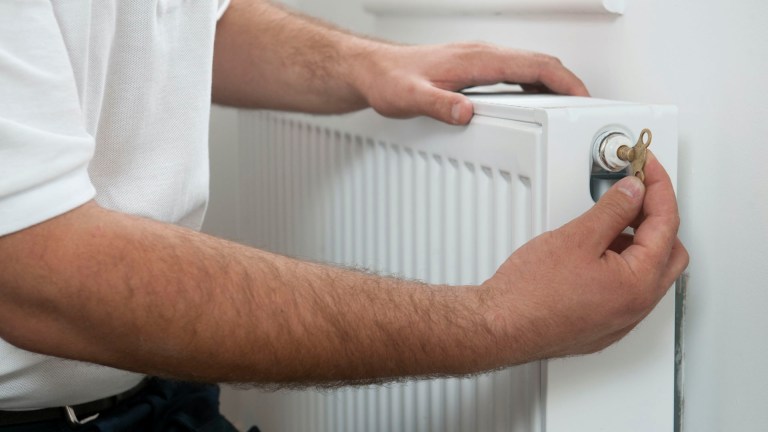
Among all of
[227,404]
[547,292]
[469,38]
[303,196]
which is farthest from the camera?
[227,404]

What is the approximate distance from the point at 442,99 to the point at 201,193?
0.24m

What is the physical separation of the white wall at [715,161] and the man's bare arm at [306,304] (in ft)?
0.35

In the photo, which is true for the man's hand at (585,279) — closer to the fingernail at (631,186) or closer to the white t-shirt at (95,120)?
the fingernail at (631,186)

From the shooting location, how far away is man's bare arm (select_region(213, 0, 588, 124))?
0.83m

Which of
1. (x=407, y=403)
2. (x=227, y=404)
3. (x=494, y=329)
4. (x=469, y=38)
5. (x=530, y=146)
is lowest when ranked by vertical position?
(x=227, y=404)

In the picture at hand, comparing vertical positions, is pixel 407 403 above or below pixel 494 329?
below

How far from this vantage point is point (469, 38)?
102 cm

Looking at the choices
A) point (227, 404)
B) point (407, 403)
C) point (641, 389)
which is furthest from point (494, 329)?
point (227, 404)

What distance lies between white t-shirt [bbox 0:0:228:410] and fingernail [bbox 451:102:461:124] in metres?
0.23

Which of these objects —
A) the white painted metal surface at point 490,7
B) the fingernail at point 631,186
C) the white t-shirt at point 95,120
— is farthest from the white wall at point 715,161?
the white t-shirt at point 95,120

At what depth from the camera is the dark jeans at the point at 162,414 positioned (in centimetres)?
87

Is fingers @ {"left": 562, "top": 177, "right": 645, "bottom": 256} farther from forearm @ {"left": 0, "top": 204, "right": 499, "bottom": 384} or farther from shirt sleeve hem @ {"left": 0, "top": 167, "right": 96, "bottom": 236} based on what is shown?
shirt sleeve hem @ {"left": 0, "top": 167, "right": 96, "bottom": 236}

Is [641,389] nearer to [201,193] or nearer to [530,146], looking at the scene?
[530,146]

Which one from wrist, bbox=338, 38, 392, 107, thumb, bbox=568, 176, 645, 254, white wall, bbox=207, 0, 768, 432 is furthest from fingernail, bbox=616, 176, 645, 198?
wrist, bbox=338, 38, 392, 107
